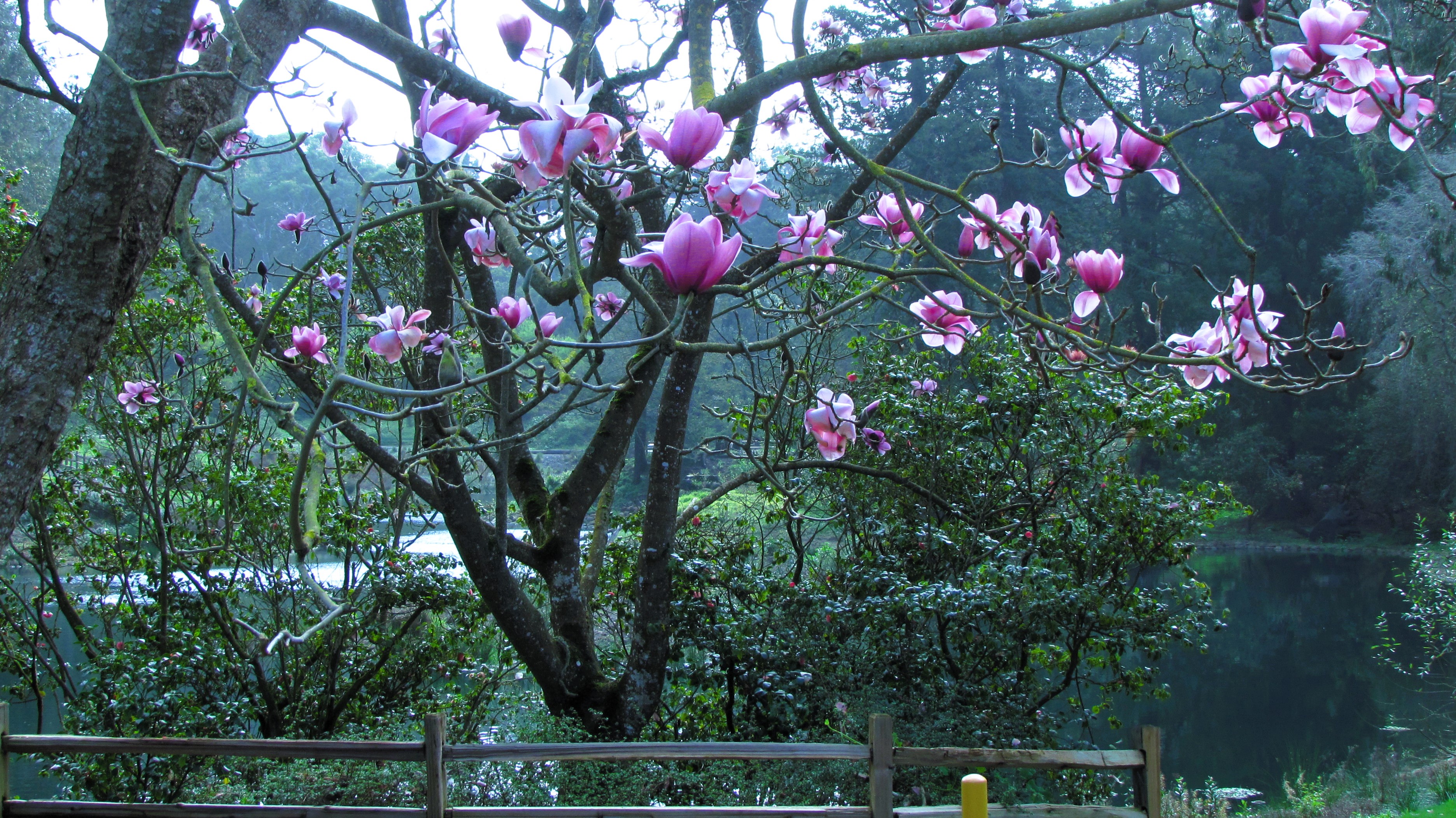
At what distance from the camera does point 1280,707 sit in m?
7.91

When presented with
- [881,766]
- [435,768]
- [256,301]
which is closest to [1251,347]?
[881,766]

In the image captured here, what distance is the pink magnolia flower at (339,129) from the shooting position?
122 centimetres

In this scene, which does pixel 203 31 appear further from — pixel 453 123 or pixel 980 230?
pixel 980 230

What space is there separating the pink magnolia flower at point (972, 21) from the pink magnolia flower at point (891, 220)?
0.24m

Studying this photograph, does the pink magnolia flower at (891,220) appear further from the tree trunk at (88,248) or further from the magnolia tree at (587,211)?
the tree trunk at (88,248)

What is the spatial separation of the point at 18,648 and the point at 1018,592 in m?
3.85

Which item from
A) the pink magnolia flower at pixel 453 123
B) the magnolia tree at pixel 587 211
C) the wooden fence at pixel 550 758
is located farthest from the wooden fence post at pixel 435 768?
the pink magnolia flower at pixel 453 123

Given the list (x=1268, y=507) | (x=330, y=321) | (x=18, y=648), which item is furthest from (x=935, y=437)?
(x=1268, y=507)

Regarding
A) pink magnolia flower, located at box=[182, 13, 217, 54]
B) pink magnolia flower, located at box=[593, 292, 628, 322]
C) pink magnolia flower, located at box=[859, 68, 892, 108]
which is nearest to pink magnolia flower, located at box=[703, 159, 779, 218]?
pink magnolia flower, located at box=[593, 292, 628, 322]

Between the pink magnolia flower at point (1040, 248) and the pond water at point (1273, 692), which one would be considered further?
the pond water at point (1273, 692)

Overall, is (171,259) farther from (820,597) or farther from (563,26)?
(820,597)

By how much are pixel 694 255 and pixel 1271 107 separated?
937 mm

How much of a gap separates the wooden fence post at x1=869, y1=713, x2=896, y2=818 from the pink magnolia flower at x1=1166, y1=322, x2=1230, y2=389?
131 centimetres

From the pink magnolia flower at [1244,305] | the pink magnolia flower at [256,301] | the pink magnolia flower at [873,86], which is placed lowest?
the pink magnolia flower at [1244,305]
